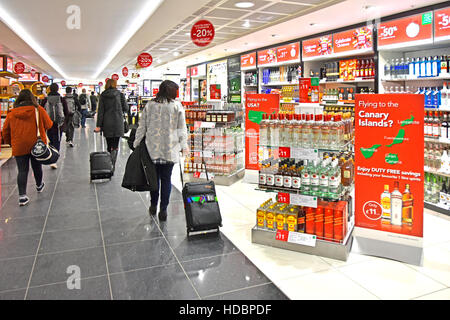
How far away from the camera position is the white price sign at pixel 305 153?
3326mm

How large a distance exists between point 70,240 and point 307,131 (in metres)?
2.60

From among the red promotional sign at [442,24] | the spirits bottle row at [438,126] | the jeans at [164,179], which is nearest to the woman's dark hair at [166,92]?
the jeans at [164,179]

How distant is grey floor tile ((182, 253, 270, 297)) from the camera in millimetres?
2803

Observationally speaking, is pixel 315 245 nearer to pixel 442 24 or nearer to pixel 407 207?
pixel 407 207

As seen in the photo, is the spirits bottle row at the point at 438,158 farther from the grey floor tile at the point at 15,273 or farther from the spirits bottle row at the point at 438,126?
the grey floor tile at the point at 15,273

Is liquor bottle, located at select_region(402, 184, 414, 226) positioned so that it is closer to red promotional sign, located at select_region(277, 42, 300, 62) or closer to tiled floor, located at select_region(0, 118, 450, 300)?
tiled floor, located at select_region(0, 118, 450, 300)

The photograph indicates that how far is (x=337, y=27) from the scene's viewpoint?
7711 millimetres

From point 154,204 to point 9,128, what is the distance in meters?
2.23

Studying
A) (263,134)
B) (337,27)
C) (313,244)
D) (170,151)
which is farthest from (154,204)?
(337,27)

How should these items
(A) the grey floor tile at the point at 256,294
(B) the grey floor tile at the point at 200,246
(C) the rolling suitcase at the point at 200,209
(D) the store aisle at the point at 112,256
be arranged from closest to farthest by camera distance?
1. (A) the grey floor tile at the point at 256,294
2. (D) the store aisle at the point at 112,256
3. (B) the grey floor tile at the point at 200,246
4. (C) the rolling suitcase at the point at 200,209

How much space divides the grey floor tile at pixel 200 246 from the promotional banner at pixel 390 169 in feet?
4.16

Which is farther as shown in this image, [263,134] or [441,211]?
[441,211]

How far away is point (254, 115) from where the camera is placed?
6176 millimetres

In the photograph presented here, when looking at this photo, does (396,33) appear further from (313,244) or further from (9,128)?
(9,128)
